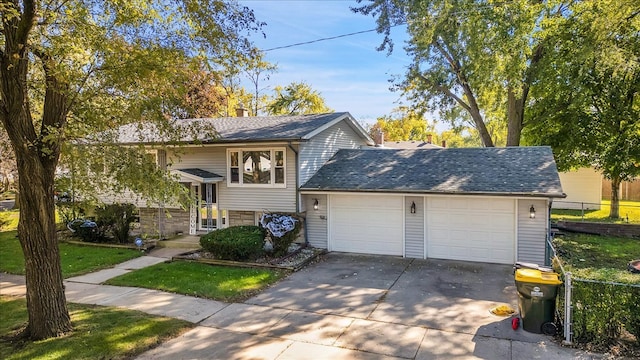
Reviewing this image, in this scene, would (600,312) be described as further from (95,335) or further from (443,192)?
(95,335)

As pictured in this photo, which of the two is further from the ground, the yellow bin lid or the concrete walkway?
the yellow bin lid

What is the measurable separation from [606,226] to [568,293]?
40.4ft

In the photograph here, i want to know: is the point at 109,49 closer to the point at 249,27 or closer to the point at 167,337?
the point at 249,27

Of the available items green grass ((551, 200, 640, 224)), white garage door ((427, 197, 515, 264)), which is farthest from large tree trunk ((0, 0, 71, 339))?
green grass ((551, 200, 640, 224))

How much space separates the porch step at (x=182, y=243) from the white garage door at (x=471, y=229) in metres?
7.98

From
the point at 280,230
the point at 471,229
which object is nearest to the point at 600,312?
the point at 471,229

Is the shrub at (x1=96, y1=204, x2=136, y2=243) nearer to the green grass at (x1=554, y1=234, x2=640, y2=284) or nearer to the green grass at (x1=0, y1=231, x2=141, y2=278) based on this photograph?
the green grass at (x1=0, y1=231, x2=141, y2=278)

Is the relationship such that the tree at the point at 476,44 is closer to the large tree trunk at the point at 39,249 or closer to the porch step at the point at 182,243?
the porch step at the point at 182,243

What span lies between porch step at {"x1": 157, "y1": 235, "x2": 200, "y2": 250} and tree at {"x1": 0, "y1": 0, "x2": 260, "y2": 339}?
271 inches

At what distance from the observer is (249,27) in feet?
24.8

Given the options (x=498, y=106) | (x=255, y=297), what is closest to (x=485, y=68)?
(x=498, y=106)

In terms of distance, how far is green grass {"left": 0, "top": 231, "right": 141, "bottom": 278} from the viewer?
450 inches

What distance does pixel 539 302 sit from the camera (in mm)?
6641

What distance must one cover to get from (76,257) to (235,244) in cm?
563
